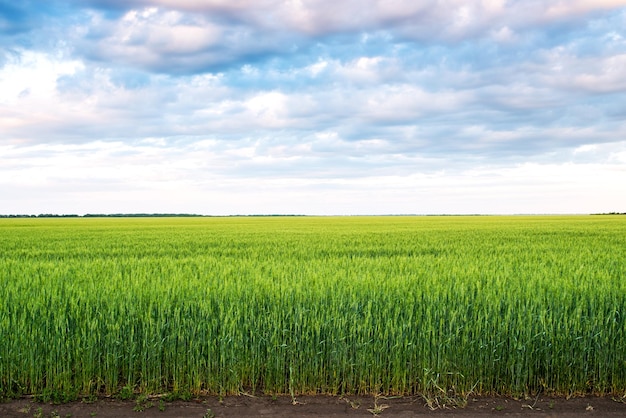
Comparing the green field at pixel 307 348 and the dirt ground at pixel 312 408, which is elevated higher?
the green field at pixel 307 348

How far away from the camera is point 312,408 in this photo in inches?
229

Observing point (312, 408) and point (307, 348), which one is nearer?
point (312, 408)

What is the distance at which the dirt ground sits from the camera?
18.6 feet

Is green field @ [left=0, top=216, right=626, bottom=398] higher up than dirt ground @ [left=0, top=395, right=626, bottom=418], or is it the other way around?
green field @ [left=0, top=216, right=626, bottom=398]

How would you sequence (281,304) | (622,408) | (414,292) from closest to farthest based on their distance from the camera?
(622,408)
(281,304)
(414,292)

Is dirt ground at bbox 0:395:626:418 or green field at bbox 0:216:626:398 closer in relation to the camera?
dirt ground at bbox 0:395:626:418

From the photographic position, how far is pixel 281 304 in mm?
6840

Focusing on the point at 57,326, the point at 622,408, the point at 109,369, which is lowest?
the point at 622,408

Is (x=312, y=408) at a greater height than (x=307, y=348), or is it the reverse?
(x=307, y=348)

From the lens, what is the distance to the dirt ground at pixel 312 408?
5.67 m

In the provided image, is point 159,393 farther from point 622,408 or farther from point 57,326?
point 622,408

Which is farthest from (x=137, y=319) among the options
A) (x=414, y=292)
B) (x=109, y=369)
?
(x=414, y=292)

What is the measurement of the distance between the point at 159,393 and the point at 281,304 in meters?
1.83

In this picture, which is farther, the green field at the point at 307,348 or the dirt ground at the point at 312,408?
the green field at the point at 307,348
